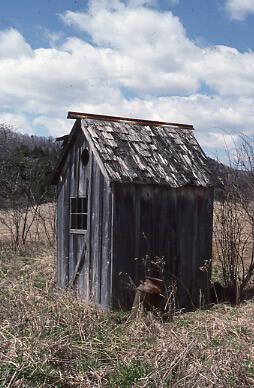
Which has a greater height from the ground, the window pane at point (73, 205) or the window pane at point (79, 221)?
the window pane at point (73, 205)

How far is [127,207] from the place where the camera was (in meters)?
10.0

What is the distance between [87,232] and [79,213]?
0.71 meters

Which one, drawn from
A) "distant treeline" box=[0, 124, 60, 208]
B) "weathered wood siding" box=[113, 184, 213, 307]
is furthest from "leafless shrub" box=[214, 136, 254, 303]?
"distant treeline" box=[0, 124, 60, 208]

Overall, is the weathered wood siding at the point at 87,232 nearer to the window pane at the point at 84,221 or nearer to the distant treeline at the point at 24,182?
the window pane at the point at 84,221

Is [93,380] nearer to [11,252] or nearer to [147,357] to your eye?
[147,357]

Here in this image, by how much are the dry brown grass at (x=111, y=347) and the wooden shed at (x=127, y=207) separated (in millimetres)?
1262

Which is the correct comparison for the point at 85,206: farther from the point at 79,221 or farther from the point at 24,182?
the point at 24,182

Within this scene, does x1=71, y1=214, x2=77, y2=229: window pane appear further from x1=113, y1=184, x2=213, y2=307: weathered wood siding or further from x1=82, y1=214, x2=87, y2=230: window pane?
x1=113, y1=184, x2=213, y2=307: weathered wood siding

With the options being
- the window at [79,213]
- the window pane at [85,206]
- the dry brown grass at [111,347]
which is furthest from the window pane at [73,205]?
the dry brown grass at [111,347]

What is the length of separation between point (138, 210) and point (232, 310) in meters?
2.38

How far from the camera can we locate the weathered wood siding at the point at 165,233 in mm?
9961

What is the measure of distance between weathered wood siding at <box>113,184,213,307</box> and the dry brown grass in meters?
1.12

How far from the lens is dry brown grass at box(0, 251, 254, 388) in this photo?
591cm

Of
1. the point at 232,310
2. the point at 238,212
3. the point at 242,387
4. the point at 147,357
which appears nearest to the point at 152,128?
the point at 238,212
